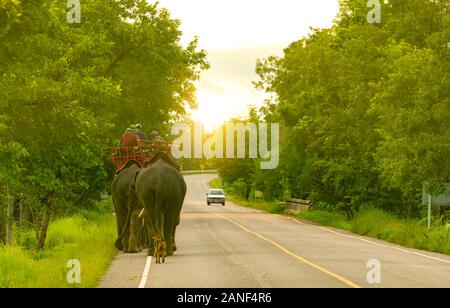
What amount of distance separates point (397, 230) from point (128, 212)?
1478 centimetres

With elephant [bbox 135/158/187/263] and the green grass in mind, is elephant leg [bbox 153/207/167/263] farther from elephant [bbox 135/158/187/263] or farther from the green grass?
the green grass

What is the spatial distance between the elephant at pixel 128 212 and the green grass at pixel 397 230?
36.0 ft

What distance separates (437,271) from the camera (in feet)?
64.0

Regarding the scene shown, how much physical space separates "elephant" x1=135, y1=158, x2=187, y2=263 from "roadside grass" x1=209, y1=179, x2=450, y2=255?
1124 cm

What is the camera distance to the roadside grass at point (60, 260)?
15.5 metres

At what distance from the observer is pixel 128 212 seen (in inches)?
904

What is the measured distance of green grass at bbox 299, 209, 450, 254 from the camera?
2936 centimetres

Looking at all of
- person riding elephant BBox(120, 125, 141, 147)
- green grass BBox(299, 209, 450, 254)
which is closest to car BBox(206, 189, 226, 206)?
green grass BBox(299, 209, 450, 254)

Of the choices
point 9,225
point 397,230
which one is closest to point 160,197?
point 9,225

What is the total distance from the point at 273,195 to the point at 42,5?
209ft

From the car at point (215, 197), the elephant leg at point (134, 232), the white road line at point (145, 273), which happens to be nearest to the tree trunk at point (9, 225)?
the elephant leg at point (134, 232)

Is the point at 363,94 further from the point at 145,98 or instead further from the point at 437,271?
the point at 437,271

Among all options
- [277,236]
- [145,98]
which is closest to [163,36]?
[145,98]

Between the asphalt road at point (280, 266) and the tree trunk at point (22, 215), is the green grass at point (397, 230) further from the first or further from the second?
the tree trunk at point (22, 215)
